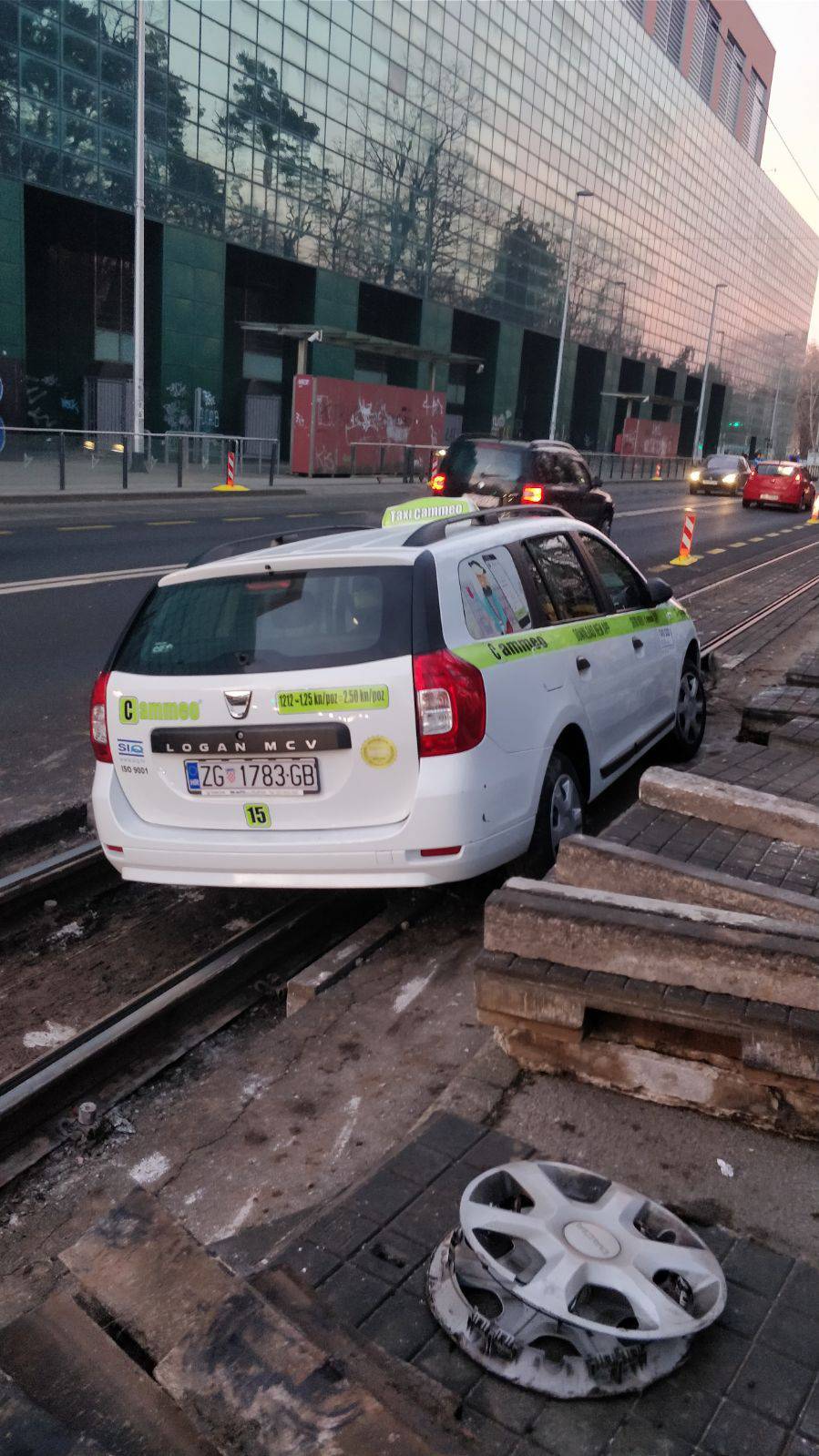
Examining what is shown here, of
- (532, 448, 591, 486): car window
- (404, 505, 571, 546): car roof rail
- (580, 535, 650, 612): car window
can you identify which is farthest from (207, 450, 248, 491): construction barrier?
(404, 505, 571, 546): car roof rail

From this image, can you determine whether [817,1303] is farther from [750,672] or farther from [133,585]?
[133,585]

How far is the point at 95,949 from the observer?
466 cm

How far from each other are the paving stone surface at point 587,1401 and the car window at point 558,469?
14.2 meters

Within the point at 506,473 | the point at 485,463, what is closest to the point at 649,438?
the point at 485,463

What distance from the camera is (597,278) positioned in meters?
67.6

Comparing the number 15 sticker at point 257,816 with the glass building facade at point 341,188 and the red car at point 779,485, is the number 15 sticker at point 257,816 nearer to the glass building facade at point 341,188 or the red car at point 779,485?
the glass building facade at point 341,188

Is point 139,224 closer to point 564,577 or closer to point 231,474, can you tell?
point 231,474

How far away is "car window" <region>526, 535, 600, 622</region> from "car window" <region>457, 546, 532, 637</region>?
321mm

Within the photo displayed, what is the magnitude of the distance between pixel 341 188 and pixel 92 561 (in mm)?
33278

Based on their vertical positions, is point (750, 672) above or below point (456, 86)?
below

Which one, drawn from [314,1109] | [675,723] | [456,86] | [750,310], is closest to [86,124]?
[456,86]

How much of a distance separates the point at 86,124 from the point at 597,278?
42.0 metres

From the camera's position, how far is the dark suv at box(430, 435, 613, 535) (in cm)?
1595

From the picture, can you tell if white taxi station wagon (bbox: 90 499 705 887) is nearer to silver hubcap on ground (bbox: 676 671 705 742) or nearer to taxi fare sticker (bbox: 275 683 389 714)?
taxi fare sticker (bbox: 275 683 389 714)
